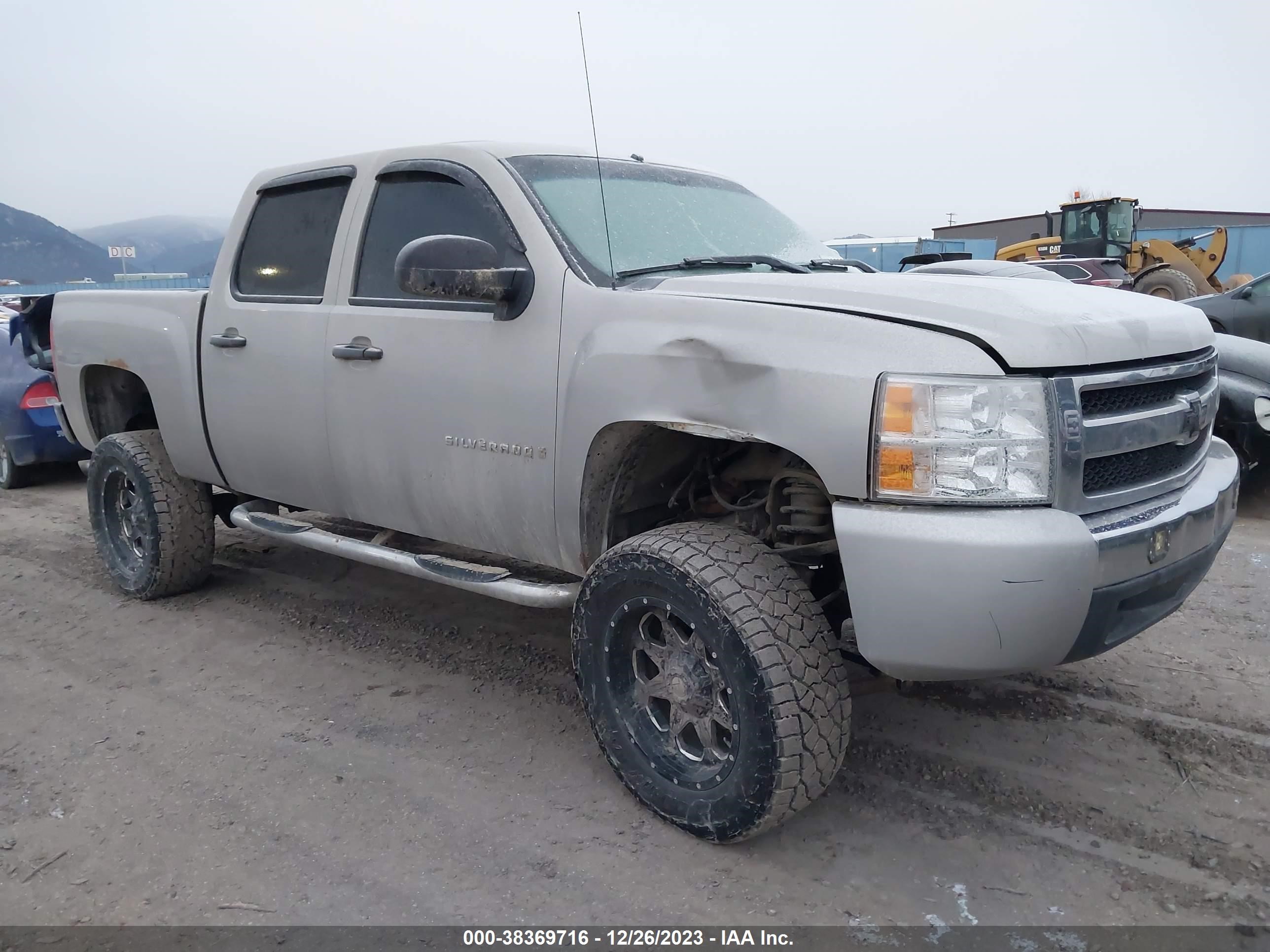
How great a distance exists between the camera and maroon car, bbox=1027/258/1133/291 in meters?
13.1

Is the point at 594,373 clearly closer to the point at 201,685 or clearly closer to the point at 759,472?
the point at 759,472

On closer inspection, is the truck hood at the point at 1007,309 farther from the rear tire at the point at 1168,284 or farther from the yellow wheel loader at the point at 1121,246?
the yellow wheel loader at the point at 1121,246

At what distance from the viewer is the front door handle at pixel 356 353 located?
333cm

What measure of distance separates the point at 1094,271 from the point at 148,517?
48.1 ft

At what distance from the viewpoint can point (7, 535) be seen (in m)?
6.13

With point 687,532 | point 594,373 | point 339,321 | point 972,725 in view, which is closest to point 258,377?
point 339,321

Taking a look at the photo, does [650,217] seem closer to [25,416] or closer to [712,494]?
[712,494]

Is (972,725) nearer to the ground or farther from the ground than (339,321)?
nearer to the ground

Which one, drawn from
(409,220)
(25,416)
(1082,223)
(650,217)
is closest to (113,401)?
(409,220)

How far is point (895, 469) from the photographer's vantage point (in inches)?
85.8

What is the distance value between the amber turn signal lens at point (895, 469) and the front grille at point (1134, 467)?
46cm

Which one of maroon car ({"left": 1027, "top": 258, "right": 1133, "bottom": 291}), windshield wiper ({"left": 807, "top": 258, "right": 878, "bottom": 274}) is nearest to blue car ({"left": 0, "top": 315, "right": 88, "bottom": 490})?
windshield wiper ({"left": 807, "top": 258, "right": 878, "bottom": 274})

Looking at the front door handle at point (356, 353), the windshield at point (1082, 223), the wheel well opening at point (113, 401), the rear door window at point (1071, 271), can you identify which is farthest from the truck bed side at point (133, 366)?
the windshield at point (1082, 223)

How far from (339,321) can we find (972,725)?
2.68 m
